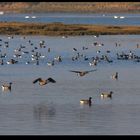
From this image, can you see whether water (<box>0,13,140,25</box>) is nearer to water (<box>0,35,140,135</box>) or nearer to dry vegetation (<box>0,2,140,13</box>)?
dry vegetation (<box>0,2,140,13</box>)

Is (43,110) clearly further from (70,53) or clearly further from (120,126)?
(70,53)

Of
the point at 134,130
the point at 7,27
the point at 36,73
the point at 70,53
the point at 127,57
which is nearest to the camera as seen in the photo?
the point at 134,130

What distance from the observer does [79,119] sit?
45.7 feet

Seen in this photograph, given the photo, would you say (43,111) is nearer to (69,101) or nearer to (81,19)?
(69,101)

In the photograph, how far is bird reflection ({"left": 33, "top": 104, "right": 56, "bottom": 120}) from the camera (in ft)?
48.2

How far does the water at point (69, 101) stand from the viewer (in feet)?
40.9

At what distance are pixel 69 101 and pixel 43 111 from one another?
163 cm

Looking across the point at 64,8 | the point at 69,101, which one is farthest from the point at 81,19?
the point at 69,101

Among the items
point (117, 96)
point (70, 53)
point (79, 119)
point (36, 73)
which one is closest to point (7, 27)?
point (70, 53)

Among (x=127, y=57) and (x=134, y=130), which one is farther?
(x=127, y=57)

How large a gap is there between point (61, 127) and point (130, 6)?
148m

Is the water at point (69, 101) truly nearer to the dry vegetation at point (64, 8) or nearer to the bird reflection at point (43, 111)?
the bird reflection at point (43, 111)

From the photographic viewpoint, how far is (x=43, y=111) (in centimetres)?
1565

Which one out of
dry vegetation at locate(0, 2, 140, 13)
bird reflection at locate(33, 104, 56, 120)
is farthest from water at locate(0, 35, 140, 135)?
dry vegetation at locate(0, 2, 140, 13)
